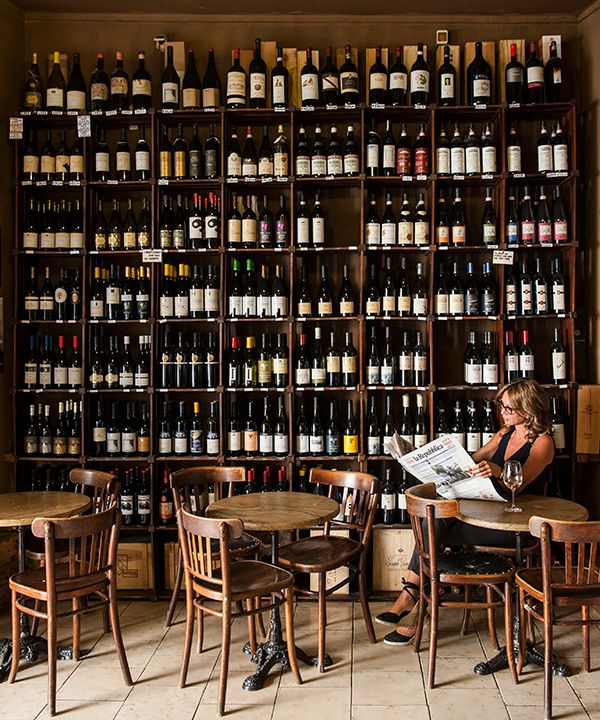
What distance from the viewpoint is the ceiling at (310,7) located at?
462 cm

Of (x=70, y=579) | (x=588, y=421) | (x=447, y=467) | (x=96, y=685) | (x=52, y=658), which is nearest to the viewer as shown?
(x=52, y=658)

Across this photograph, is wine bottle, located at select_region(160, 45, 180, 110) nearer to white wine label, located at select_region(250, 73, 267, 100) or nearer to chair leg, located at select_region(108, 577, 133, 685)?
white wine label, located at select_region(250, 73, 267, 100)

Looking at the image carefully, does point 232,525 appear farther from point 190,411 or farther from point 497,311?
point 497,311

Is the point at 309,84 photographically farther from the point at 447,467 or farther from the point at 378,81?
the point at 447,467

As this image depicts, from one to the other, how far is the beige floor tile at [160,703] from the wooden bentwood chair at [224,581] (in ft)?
0.26

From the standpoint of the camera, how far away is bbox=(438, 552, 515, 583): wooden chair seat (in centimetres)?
325

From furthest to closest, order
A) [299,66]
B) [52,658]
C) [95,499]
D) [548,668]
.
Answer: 1. [299,66]
2. [95,499]
3. [52,658]
4. [548,668]

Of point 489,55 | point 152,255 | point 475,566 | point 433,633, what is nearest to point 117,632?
point 433,633

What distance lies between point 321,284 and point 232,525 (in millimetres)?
2155

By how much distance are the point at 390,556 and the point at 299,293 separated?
5.60 feet

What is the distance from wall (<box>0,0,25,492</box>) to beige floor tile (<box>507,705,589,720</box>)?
125 inches

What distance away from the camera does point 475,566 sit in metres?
3.33

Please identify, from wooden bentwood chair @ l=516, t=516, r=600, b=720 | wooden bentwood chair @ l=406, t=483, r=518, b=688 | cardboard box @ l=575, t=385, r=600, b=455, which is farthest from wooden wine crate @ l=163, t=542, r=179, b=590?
cardboard box @ l=575, t=385, r=600, b=455

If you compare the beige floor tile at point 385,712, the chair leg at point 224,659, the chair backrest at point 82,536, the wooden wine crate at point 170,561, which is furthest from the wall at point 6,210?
the beige floor tile at point 385,712
